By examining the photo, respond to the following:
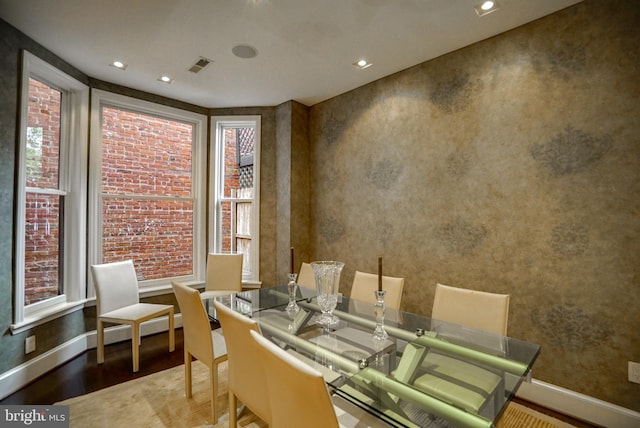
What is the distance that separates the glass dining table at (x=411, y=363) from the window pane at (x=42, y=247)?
1.84 meters

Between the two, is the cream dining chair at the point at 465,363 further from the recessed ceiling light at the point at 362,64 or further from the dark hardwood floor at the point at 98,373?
the recessed ceiling light at the point at 362,64

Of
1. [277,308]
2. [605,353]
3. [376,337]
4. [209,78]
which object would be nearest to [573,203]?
[605,353]

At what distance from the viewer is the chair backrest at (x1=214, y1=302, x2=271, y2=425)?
1.39 m

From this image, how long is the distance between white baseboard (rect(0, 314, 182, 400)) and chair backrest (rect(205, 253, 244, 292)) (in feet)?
2.25

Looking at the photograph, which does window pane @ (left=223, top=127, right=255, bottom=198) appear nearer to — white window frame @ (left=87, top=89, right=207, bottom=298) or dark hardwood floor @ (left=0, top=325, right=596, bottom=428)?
white window frame @ (left=87, top=89, right=207, bottom=298)

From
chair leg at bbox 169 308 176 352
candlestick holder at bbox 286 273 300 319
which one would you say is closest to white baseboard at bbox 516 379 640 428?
candlestick holder at bbox 286 273 300 319

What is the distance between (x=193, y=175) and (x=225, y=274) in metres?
1.36

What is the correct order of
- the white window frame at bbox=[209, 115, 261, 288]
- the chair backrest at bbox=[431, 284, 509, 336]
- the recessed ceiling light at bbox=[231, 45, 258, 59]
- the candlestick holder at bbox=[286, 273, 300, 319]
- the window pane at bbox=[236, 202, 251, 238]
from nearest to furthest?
the chair backrest at bbox=[431, 284, 509, 336]
the candlestick holder at bbox=[286, 273, 300, 319]
the recessed ceiling light at bbox=[231, 45, 258, 59]
the white window frame at bbox=[209, 115, 261, 288]
the window pane at bbox=[236, 202, 251, 238]

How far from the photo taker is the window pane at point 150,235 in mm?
3422

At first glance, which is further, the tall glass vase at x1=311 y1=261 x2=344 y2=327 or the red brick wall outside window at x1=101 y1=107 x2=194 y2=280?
the red brick wall outside window at x1=101 y1=107 x2=194 y2=280

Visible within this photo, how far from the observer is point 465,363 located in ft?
4.74

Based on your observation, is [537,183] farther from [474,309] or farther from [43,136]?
[43,136]

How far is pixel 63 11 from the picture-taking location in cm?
212

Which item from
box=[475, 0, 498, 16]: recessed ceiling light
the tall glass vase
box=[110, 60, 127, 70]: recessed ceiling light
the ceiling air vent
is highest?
box=[110, 60, 127, 70]: recessed ceiling light
